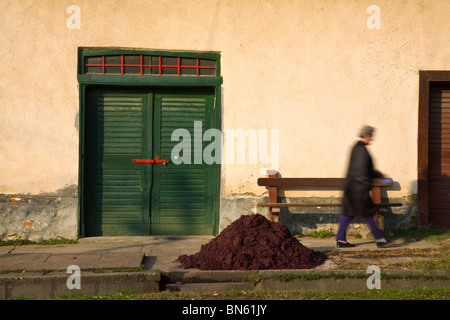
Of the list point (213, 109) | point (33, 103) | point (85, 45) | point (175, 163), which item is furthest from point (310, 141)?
point (33, 103)

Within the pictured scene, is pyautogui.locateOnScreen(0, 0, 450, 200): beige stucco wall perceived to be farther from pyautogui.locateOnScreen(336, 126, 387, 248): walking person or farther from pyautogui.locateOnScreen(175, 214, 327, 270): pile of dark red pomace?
pyautogui.locateOnScreen(175, 214, 327, 270): pile of dark red pomace

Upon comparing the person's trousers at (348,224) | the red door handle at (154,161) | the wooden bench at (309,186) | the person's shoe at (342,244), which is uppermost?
the red door handle at (154,161)

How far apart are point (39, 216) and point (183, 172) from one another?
102 inches

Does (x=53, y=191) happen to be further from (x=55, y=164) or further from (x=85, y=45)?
(x=85, y=45)

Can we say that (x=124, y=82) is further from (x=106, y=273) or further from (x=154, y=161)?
(x=106, y=273)

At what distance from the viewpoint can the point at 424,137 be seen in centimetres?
950

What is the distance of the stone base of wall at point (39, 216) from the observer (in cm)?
900

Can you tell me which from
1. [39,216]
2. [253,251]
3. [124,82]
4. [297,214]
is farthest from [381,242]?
[39,216]

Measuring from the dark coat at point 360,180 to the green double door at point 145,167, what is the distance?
2653mm

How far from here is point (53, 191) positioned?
9.14 m

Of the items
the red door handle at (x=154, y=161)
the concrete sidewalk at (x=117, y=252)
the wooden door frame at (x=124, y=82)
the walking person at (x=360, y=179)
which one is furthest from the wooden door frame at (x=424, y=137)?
the red door handle at (x=154, y=161)

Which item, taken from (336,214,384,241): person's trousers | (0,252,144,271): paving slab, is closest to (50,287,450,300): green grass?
(0,252,144,271): paving slab

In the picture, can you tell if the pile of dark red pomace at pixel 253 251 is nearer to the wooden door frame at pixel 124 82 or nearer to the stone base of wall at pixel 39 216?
the wooden door frame at pixel 124 82

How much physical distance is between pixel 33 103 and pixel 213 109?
3.13 meters
